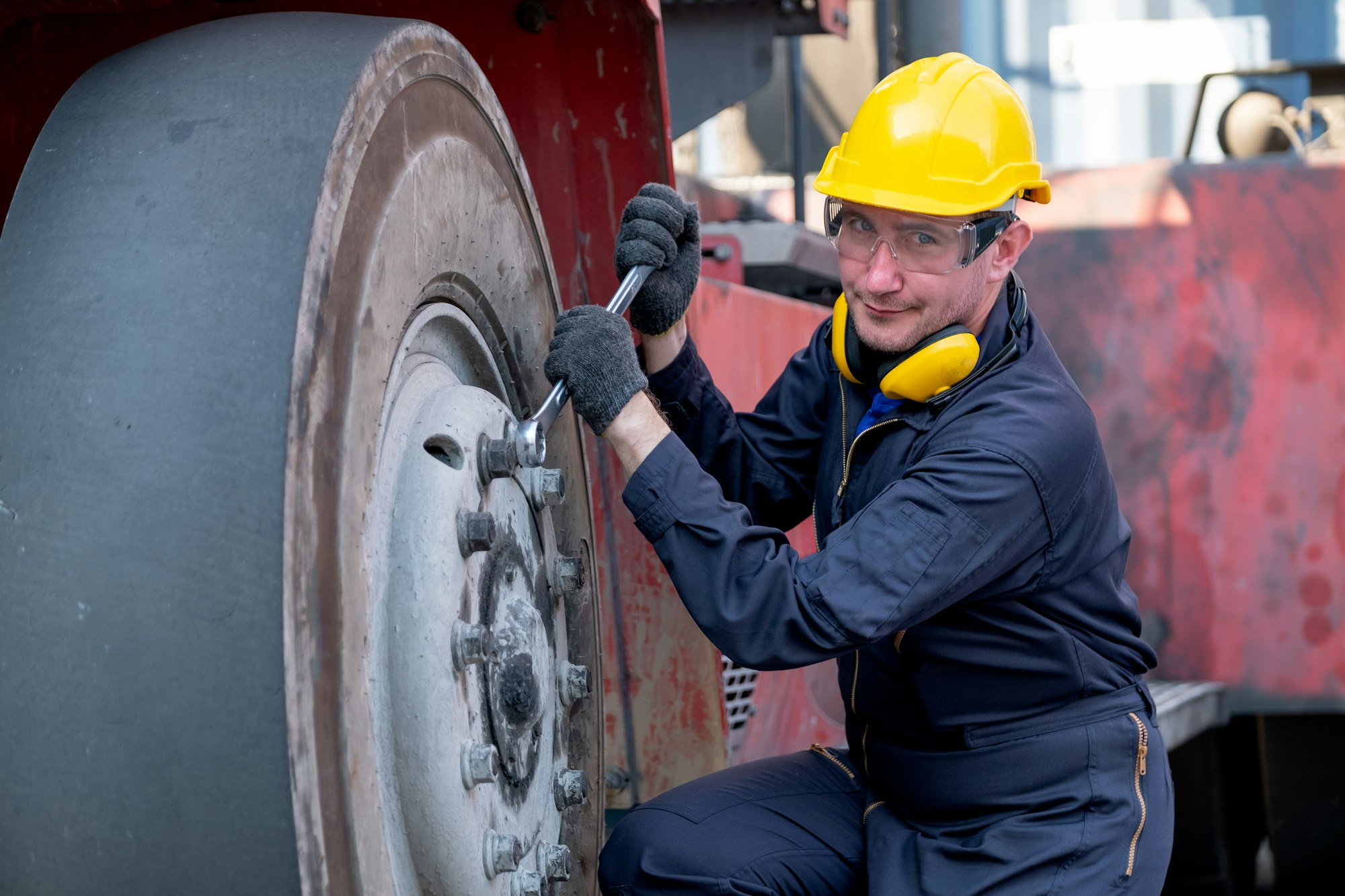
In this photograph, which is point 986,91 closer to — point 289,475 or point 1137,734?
point 1137,734

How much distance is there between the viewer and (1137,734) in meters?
1.81

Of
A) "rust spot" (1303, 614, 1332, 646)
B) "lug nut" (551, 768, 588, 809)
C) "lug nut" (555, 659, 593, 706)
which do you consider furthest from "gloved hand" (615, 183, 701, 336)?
"rust spot" (1303, 614, 1332, 646)

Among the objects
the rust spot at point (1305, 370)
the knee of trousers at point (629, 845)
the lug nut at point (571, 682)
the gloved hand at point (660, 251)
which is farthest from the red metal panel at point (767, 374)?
the rust spot at point (1305, 370)

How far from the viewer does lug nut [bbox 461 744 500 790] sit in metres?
1.20

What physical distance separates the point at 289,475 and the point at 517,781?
1.68 ft

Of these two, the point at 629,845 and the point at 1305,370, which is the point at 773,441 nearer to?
the point at 629,845

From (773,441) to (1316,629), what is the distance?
1567 mm

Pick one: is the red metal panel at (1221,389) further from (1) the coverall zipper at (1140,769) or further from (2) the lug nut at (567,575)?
(2) the lug nut at (567,575)

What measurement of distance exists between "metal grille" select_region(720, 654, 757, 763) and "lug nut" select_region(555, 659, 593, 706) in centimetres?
83

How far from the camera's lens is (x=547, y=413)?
58.9 inches

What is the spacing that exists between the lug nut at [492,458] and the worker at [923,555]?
213mm

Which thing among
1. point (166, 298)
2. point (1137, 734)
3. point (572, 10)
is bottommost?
point (1137, 734)

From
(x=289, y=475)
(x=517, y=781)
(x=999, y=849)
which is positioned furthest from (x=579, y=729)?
(x=289, y=475)

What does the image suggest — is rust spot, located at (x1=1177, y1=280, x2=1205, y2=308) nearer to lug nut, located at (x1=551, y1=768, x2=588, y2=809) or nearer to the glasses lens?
the glasses lens
